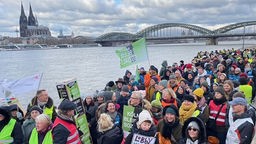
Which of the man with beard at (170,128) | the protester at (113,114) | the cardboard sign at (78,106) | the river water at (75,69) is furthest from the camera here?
the river water at (75,69)

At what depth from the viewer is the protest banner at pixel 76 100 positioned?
5016 millimetres

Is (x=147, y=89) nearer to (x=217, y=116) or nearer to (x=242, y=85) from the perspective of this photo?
(x=242, y=85)

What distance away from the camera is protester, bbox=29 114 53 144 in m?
4.01

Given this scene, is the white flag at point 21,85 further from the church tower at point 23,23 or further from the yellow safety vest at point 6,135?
the church tower at point 23,23

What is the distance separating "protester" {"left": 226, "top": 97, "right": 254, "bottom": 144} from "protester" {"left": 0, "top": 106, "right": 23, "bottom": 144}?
284 cm

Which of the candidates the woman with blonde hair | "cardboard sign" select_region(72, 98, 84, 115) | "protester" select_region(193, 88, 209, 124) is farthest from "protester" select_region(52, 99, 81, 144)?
"protester" select_region(193, 88, 209, 124)

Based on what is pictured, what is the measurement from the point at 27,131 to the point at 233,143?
9.63 feet

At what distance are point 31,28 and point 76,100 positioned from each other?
503 ft

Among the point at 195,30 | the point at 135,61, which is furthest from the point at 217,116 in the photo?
the point at 195,30

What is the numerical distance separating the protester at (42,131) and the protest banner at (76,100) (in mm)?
916

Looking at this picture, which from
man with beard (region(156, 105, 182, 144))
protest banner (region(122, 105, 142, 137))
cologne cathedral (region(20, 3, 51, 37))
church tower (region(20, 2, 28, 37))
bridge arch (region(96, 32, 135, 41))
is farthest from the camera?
church tower (region(20, 2, 28, 37))

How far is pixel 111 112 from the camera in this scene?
16.8ft

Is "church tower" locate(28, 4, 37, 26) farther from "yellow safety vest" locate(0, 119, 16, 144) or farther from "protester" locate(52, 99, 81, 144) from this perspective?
"protester" locate(52, 99, 81, 144)

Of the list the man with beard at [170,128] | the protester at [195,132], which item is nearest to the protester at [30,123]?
the man with beard at [170,128]
